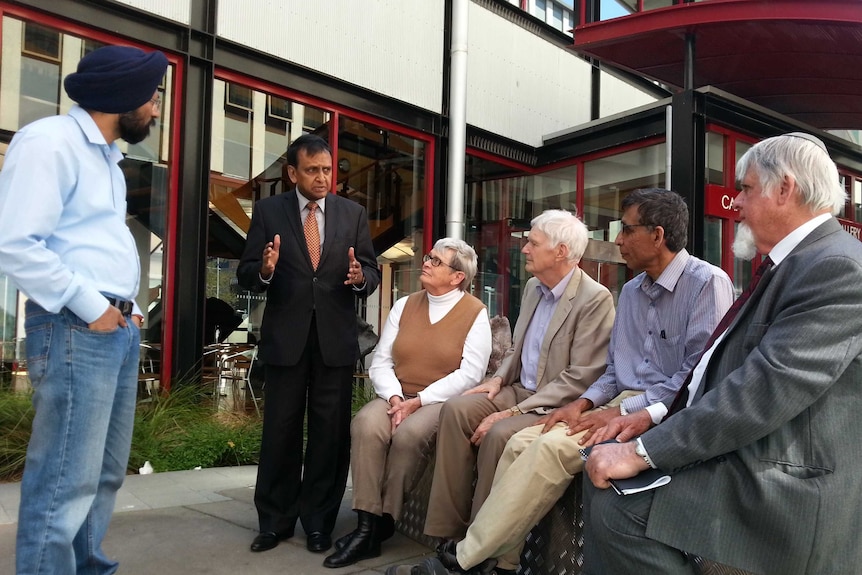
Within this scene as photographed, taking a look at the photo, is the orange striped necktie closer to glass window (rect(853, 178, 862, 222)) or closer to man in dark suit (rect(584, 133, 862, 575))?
man in dark suit (rect(584, 133, 862, 575))

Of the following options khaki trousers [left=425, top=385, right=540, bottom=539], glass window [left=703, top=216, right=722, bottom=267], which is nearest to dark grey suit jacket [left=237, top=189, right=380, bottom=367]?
khaki trousers [left=425, top=385, right=540, bottom=539]

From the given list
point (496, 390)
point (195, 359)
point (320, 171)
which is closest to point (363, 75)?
point (195, 359)

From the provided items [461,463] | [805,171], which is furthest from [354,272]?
[805,171]

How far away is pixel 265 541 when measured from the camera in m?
3.40

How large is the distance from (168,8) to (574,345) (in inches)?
187

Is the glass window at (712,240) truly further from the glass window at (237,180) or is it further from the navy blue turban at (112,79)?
the navy blue turban at (112,79)

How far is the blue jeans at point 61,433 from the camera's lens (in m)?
2.21

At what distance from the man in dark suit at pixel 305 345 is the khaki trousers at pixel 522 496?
105 cm

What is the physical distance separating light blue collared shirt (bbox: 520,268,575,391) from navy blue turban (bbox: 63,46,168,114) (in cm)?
207

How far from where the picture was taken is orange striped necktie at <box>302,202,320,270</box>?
11.7 ft

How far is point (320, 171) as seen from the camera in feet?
11.5

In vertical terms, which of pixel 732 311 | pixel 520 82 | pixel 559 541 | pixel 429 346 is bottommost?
pixel 559 541

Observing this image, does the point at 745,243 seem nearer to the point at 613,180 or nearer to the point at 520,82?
the point at 613,180

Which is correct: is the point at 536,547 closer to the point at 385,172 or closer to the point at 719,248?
the point at 385,172
